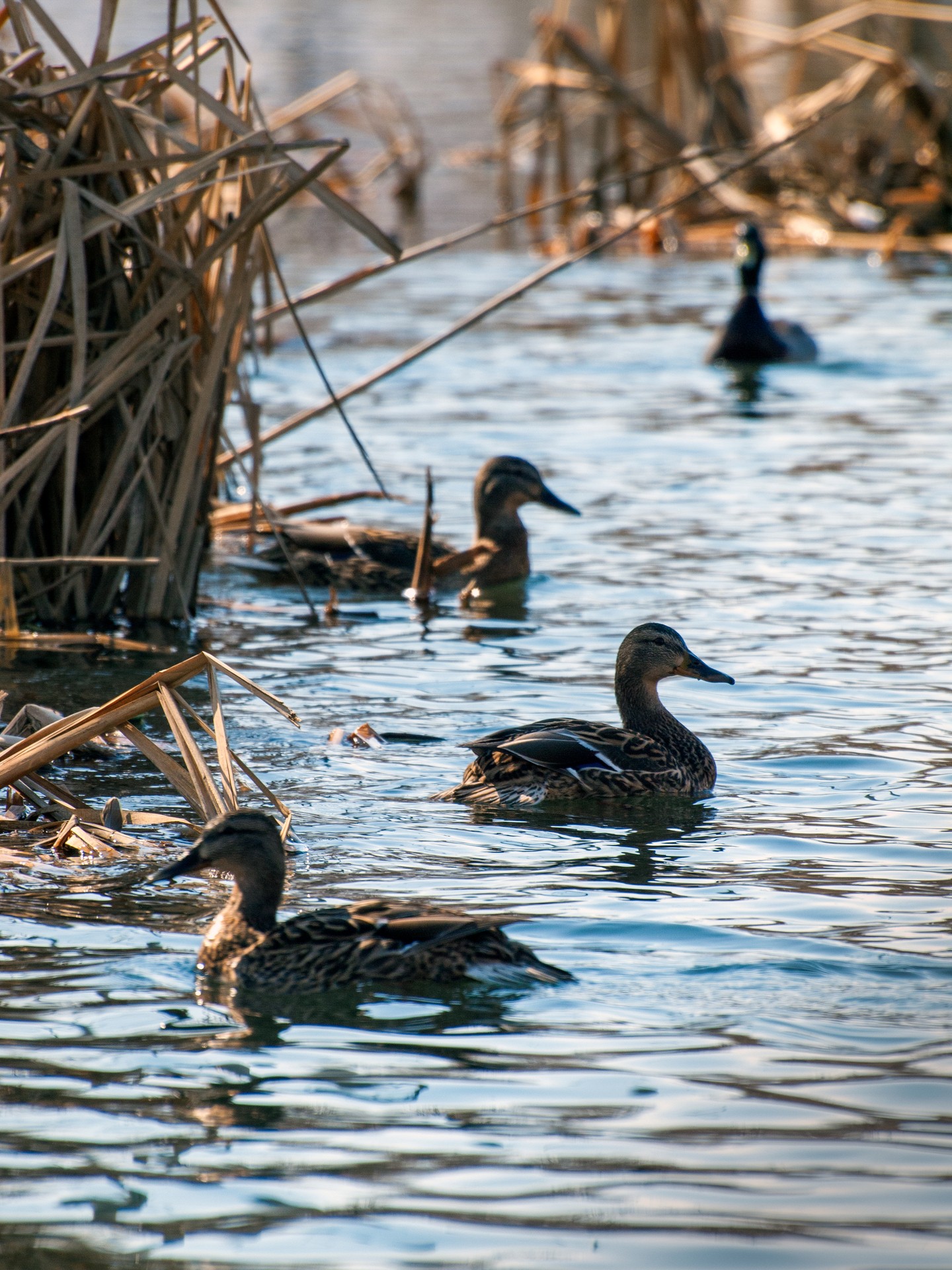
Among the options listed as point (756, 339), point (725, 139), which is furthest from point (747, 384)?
point (725, 139)

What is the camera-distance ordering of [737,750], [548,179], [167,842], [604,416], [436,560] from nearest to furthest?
1. [167,842]
2. [737,750]
3. [436,560]
4. [604,416]
5. [548,179]

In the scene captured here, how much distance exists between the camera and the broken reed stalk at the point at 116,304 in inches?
312

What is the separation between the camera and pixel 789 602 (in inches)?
390

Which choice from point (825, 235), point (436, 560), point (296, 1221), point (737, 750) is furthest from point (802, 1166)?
point (825, 235)

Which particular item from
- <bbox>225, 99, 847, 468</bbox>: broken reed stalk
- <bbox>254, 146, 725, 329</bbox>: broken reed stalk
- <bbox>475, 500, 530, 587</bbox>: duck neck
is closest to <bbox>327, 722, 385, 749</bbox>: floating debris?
<bbox>225, 99, 847, 468</bbox>: broken reed stalk

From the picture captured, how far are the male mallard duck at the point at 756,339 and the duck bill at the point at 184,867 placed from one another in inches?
478

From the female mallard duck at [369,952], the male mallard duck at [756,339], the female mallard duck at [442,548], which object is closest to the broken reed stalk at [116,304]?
the female mallard duck at [442,548]

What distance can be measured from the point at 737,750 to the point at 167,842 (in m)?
2.48

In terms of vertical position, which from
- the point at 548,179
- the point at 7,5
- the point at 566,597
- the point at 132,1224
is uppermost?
the point at 548,179

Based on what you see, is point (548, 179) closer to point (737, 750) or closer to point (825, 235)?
point (825, 235)

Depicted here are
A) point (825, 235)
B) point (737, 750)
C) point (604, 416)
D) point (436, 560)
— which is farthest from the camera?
point (825, 235)

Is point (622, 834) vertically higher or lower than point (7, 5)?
lower

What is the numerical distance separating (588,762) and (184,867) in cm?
197

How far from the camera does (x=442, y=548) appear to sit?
10.7 m
